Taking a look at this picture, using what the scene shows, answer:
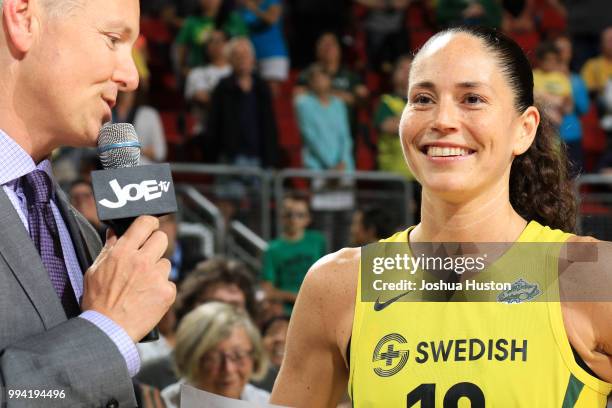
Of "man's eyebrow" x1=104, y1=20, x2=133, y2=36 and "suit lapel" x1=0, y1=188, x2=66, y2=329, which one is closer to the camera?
"suit lapel" x1=0, y1=188, x2=66, y2=329

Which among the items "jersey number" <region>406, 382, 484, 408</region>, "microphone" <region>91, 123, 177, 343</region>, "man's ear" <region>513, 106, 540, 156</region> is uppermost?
"man's ear" <region>513, 106, 540, 156</region>

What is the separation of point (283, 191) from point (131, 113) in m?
1.23

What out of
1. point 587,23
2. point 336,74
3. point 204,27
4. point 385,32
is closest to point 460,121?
point 336,74

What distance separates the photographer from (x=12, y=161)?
2.11 metres

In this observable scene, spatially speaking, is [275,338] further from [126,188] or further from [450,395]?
[126,188]

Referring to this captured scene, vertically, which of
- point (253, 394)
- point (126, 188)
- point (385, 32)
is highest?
point (385, 32)

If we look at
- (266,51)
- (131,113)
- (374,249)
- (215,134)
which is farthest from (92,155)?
(374,249)

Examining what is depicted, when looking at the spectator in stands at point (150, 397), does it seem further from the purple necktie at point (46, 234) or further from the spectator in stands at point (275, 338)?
the purple necktie at point (46, 234)

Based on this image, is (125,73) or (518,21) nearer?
(125,73)

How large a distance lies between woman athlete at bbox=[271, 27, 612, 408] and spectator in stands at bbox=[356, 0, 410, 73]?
7.72 m

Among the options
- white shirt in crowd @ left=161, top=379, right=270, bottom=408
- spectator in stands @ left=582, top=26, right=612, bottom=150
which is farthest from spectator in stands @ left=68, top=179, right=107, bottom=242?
spectator in stands @ left=582, top=26, right=612, bottom=150

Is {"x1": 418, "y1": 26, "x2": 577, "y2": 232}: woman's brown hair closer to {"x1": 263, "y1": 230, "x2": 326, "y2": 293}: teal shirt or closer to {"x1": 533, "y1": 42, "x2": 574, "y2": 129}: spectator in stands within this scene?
{"x1": 263, "y1": 230, "x2": 326, "y2": 293}: teal shirt

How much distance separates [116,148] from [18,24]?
0.30m

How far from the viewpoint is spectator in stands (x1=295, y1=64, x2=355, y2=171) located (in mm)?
8570
